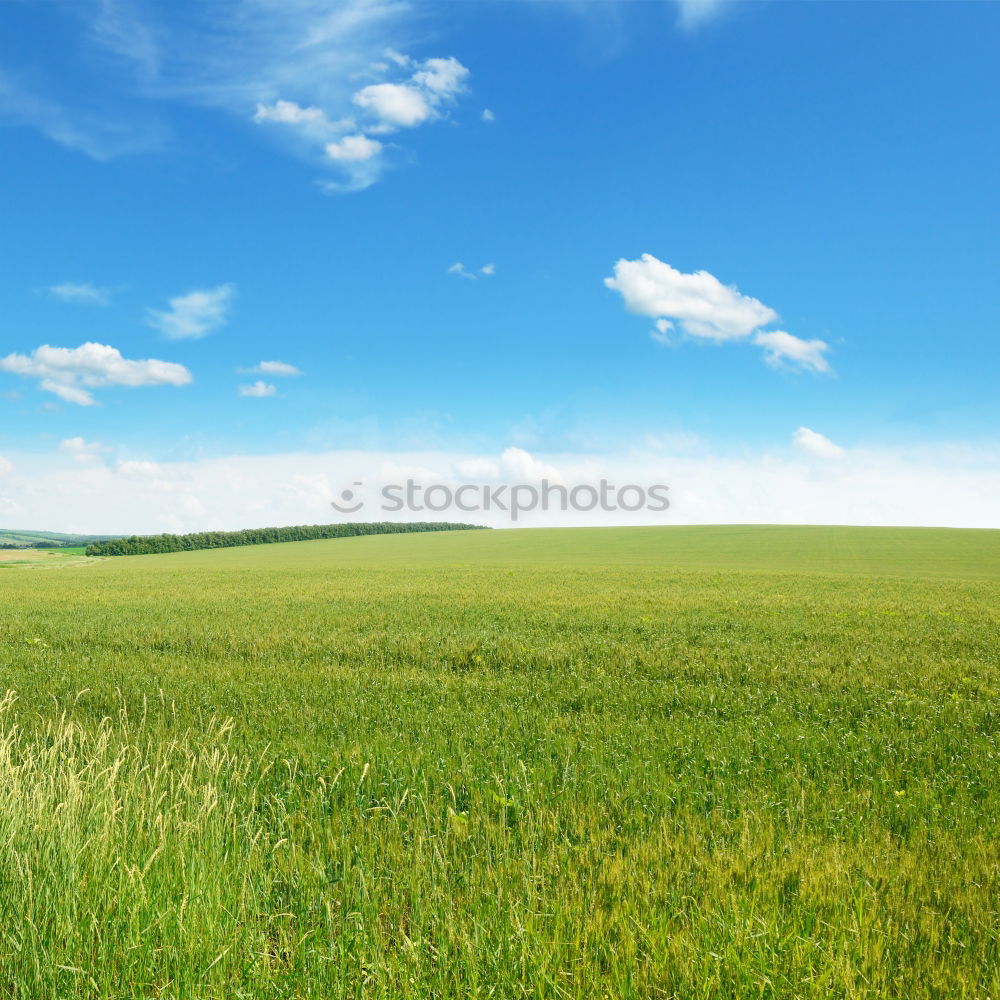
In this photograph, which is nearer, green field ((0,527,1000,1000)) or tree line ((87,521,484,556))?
green field ((0,527,1000,1000))

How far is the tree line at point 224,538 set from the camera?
111 m

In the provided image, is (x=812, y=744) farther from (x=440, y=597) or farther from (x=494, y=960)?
(x=440, y=597)

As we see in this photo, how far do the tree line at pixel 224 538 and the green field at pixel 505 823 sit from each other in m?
112

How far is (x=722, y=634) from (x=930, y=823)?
10151mm

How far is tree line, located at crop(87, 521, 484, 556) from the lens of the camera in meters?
111

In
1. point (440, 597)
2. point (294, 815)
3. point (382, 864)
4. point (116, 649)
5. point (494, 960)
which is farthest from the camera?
point (440, 597)

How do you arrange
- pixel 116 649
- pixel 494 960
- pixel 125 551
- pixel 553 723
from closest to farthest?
pixel 494 960 < pixel 553 723 < pixel 116 649 < pixel 125 551

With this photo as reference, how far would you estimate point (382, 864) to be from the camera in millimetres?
4852

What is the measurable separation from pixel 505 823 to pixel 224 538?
13218 cm

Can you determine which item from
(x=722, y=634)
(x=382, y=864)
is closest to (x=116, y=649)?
(x=382, y=864)

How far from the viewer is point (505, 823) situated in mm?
5594

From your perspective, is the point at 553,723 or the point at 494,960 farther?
the point at 553,723

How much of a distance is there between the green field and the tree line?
112 meters

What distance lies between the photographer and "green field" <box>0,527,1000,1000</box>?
12.2ft
